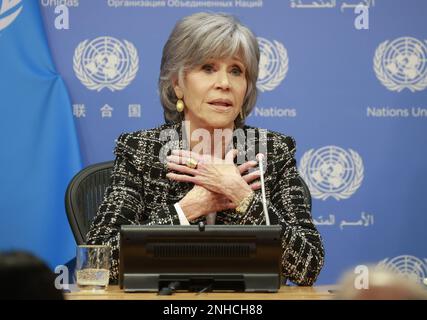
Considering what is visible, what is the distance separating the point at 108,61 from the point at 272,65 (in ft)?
3.04

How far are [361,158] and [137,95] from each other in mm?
1313

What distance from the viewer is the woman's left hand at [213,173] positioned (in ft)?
8.32

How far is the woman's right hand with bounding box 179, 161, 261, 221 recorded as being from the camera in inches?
101

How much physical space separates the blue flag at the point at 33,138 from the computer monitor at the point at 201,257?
6.56 ft

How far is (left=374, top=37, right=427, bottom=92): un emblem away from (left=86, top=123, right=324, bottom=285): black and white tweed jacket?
Answer: 54.9 inches

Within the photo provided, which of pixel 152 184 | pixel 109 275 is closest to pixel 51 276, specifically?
pixel 109 275

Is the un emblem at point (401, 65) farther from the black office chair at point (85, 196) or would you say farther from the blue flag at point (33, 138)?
the blue flag at point (33, 138)

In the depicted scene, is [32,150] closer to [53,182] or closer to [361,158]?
[53,182]

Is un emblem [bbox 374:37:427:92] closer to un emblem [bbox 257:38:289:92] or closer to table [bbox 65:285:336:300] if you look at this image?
un emblem [bbox 257:38:289:92]

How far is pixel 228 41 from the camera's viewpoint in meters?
2.71

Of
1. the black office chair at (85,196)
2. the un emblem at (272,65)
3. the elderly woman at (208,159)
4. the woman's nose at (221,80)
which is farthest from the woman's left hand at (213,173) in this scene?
the un emblem at (272,65)

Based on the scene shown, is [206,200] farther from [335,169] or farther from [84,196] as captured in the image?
[335,169]

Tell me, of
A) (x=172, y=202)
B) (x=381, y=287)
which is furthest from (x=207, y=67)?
(x=381, y=287)

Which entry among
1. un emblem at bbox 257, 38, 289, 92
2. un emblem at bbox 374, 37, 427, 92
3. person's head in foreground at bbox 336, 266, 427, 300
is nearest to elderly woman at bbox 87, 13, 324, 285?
un emblem at bbox 257, 38, 289, 92
